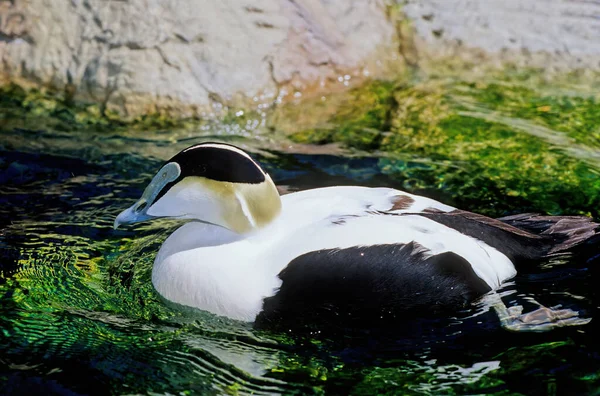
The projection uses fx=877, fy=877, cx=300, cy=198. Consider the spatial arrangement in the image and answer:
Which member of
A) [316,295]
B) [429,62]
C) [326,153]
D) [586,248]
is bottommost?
[316,295]

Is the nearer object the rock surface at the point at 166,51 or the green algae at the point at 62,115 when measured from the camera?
the green algae at the point at 62,115

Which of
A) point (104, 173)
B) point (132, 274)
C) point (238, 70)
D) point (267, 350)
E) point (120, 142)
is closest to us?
point (267, 350)

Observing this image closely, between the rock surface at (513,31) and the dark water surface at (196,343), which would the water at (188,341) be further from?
the rock surface at (513,31)

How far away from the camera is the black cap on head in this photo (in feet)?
13.4

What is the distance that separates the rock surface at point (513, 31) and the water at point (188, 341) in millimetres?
Result: 3353

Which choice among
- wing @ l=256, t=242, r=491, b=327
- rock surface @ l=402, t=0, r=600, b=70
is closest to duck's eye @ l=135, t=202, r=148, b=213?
wing @ l=256, t=242, r=491, b=327

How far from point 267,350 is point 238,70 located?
10.8 ft

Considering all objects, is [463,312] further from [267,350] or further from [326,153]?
[326,153]

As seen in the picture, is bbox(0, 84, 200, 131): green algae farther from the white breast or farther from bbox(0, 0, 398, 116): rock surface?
the white breast

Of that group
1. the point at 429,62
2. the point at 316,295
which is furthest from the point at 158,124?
the point at 316,295

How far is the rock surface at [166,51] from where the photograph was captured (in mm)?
6629

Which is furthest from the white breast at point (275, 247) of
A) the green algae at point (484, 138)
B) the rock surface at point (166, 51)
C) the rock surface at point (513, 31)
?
the rock surface at point (513, 31)

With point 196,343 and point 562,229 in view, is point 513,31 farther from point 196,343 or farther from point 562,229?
point 196,343

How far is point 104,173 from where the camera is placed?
5.75 m
